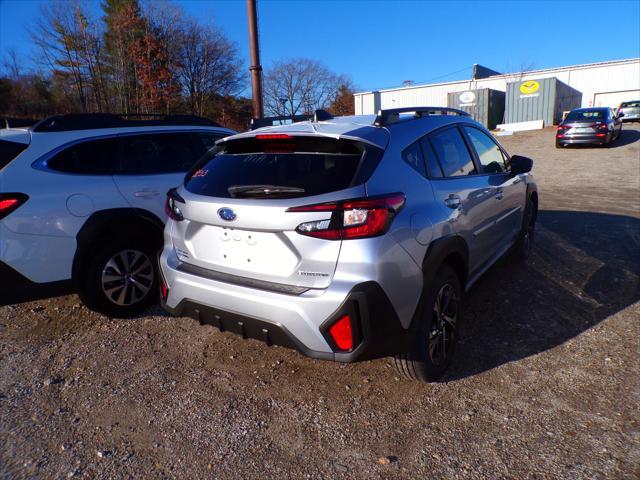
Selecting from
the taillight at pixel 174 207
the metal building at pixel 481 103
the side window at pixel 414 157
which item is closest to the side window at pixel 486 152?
the side window at pixel 414 157

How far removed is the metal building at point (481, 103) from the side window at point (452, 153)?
89.7ft

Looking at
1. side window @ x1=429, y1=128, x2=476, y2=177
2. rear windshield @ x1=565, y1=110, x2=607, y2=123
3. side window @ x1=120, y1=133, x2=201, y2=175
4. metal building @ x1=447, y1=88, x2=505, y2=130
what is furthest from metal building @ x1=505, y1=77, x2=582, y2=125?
side window @ x1=120, y1=133, x2=201, y2=175

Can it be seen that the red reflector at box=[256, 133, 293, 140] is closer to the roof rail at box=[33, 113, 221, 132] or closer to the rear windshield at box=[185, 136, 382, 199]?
the rear windshield at box=[185, 136, 382, 199]

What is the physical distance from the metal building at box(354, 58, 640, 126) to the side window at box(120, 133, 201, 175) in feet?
114

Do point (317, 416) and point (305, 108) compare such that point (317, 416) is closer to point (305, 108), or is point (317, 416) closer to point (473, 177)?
point (473, 177)

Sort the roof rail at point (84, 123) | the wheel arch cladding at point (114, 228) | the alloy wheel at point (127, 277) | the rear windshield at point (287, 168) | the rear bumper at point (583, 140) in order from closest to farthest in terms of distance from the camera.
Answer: the rear windshield at point (287, 168)
the wheel arch cladding at point (114, 228)
the roof rail at point (84, 123)
the alloy wheel at point (127, 277)
the rear bumper at point (583, 140)

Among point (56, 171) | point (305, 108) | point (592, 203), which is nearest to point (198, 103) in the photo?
point (305, 108)

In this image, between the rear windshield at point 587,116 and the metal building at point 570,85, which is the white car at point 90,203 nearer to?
the rear windshield at point 587,116

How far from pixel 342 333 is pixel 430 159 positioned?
135 cm

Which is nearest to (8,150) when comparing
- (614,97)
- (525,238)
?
(525,238)

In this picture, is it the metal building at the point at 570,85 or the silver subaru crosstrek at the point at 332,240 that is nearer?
the silver subaru crosstrek at the point at 332,240

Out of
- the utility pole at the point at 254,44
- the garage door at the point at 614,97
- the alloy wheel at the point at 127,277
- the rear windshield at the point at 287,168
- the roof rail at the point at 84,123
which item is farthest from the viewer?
the garage door at the point at 614,97

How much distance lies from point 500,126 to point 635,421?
2894 centimetres

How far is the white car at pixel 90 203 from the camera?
10.8 ft
